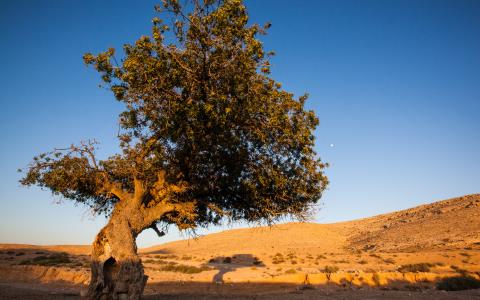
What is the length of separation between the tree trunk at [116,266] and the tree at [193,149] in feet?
0.13

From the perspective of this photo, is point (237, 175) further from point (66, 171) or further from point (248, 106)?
point (66, 171)

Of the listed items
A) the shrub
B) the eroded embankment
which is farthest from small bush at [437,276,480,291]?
the shrub

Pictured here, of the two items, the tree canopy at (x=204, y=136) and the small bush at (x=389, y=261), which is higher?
the tree canopy at (x=204, y=136)

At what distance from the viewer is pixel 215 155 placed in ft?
52.4

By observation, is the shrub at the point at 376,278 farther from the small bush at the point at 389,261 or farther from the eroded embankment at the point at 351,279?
the small bush at the point at 389,261

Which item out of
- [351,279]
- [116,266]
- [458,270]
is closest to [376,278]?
[351,279]

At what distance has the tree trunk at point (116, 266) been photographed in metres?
14.1

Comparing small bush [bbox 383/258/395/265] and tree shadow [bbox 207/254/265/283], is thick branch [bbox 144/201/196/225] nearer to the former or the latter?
tree shadow [bbox 207/254/265/283]

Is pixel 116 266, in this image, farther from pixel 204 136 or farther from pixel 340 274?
pixel 340 274

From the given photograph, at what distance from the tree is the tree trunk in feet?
0.13

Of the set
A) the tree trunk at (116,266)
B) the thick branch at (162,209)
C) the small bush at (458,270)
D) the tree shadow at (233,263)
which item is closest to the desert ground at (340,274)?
the small bush at (458,270)

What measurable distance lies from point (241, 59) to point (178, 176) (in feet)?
20.8

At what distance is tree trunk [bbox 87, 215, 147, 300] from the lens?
1412 cm

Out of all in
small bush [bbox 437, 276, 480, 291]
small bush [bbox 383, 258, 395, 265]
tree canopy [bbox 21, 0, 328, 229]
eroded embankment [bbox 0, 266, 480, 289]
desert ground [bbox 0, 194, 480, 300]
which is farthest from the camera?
small bush [bbox 383, 258, 395, 265]
